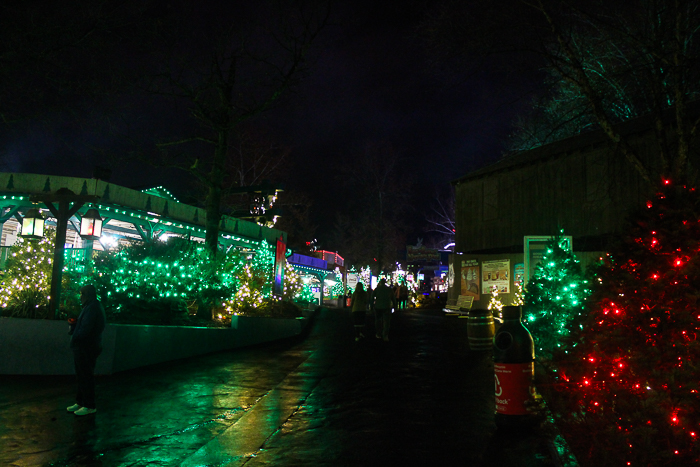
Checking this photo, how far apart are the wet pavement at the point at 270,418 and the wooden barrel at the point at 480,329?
1.68 metres

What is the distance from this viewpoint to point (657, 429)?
3.84 meters

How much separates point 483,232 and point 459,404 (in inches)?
847

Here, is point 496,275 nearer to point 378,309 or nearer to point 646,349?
point 378,309

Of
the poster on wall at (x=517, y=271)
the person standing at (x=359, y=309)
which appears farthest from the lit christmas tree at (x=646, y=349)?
the poster on wall at (x=517, y=271)

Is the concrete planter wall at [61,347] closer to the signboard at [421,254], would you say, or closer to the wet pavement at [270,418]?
the wet pavement at [270,418]

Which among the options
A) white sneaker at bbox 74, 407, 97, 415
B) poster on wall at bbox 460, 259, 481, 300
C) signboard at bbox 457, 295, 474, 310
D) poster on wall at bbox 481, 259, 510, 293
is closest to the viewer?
white sneaker at bbox 74, 407, 97, 415

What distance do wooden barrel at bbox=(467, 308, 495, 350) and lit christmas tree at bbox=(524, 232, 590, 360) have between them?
138 centimetres

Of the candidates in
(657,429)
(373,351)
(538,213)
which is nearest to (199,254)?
(373,351)

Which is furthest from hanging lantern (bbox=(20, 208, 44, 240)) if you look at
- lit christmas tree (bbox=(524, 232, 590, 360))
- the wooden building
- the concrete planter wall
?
the wooden building

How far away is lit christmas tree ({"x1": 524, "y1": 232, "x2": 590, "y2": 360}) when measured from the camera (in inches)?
441

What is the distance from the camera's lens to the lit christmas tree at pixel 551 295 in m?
11.2

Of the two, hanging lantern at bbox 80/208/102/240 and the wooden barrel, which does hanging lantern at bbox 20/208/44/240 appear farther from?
the wooden barrel

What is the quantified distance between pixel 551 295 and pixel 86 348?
28.7 feet

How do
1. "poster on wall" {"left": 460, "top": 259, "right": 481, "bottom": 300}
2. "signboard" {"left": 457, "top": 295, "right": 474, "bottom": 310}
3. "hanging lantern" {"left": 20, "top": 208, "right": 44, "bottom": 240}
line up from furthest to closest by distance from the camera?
1. "poster on wall" {"left": 460, "top": 259, "right": 481, "bottom": 300}
2. "signboard" {"left": 457, "top": 295, "right": 474, "bottom": 310}
3. "hanging lantern" {"left": 20, "top": 208, "right": 44, "bottom": 240}
